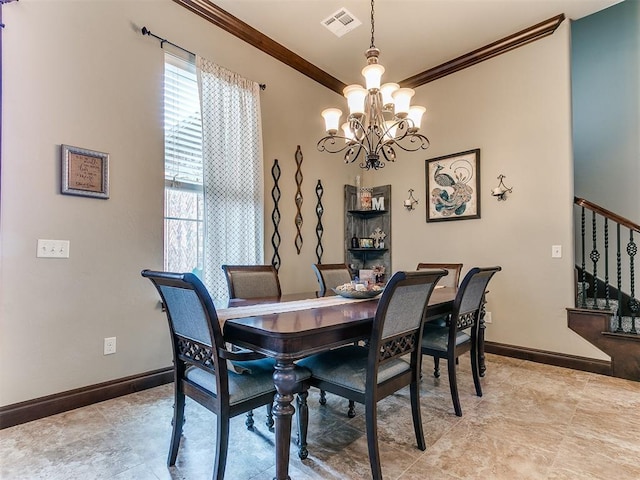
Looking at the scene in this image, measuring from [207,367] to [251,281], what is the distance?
115 cm

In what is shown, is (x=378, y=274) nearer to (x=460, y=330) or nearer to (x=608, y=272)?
(x=460, y=330)

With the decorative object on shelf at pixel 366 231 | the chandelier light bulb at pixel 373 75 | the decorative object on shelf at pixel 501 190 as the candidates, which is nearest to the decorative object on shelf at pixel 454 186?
the decorative object on shelf at pixel 501 190

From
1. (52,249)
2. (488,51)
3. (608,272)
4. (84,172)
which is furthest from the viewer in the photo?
(488,51)

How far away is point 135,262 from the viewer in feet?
8.43

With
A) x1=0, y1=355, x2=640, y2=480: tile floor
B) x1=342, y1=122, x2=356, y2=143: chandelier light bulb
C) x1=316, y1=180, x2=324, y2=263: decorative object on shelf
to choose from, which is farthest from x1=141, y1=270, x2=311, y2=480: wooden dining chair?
x1=316, y1=180, x2=324, y2=263: decorative object on shelf

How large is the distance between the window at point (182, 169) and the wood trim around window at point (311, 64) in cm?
52

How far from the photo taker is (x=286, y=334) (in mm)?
1291

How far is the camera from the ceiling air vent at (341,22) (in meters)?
3.10

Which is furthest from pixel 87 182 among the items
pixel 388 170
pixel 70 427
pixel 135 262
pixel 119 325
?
pixel 388 170

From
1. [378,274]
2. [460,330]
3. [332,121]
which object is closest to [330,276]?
[378,274]

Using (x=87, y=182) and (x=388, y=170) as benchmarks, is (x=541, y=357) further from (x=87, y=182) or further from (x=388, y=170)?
(x=87, y=182)

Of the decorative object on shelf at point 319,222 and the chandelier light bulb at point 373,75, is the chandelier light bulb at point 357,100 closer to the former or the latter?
the chandelier light bulb at point 373,75

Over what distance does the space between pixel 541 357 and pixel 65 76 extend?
4493 mm

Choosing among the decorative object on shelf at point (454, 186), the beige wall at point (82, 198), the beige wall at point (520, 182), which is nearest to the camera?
the beige wall at point (82, 198)
